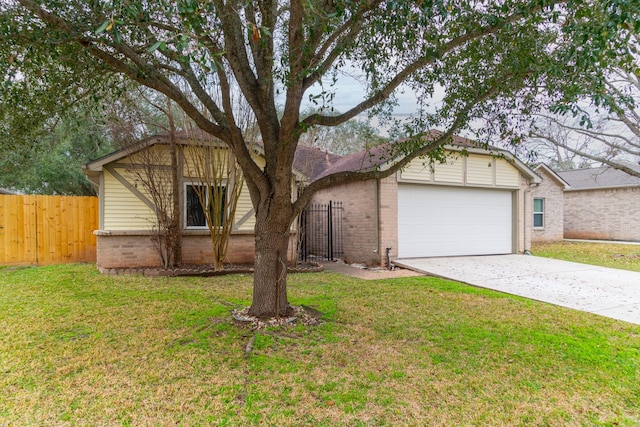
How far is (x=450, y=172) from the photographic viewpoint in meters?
11.8

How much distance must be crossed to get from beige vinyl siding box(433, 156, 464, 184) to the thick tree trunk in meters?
7.89

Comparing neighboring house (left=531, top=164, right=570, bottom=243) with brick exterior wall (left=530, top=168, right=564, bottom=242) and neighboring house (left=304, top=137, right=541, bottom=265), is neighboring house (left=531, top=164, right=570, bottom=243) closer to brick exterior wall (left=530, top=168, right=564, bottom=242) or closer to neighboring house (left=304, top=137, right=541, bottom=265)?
brick exterior wall (left=530, top=168, right=564, bottom=242)

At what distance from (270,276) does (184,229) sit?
5897 millimetres

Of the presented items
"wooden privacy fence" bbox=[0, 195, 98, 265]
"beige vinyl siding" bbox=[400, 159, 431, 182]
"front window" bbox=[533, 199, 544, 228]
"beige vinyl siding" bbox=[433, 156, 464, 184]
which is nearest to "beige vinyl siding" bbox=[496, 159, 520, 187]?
"beige vinyl siding" bbox=[433, 156, 464, 184]

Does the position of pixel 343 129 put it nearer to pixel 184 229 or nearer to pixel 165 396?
pixel 184 229

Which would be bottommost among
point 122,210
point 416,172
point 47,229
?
point 47,229

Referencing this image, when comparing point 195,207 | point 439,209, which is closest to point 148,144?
point 195,207

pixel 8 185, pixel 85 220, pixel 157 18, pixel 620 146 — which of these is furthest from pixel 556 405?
pixel 8 185

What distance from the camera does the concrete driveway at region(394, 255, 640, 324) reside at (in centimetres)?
657

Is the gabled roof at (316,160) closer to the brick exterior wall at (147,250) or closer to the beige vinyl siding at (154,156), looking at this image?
the brick exterior wall at (147,250)

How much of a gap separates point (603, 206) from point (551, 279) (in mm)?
15436

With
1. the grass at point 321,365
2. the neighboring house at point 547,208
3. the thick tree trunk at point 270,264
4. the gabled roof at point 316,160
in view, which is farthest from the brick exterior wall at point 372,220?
the neighboring house at point 547,208

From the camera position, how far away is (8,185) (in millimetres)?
18406

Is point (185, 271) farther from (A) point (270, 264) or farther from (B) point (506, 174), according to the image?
(B) point (506, 174)
